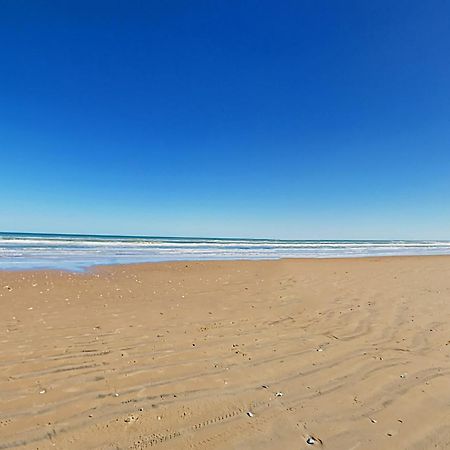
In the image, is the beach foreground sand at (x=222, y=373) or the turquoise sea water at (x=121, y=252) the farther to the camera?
the turquoise sea water at (x=121, y=252)

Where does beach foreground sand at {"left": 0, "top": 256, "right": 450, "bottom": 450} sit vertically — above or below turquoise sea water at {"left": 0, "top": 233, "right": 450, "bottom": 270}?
below

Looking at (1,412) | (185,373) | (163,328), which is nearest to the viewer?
(1,412)

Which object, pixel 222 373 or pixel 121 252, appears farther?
pixel 121 252

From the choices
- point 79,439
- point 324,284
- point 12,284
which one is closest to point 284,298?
point 324,284

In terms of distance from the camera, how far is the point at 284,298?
9.68m

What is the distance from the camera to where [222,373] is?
447 centimetres

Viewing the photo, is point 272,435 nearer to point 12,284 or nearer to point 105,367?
point 105,367

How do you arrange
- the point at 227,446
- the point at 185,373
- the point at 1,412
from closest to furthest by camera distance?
the point at 227,446 < the point at 1,412 < the point at 185,373

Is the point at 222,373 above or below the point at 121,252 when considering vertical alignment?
below

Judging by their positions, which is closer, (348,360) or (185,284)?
(348,360)

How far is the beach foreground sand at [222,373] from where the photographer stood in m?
3.17

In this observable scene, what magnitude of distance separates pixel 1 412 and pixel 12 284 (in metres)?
8.81

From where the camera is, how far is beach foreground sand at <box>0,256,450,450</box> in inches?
125

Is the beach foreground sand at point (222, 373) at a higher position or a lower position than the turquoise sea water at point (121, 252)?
lower
